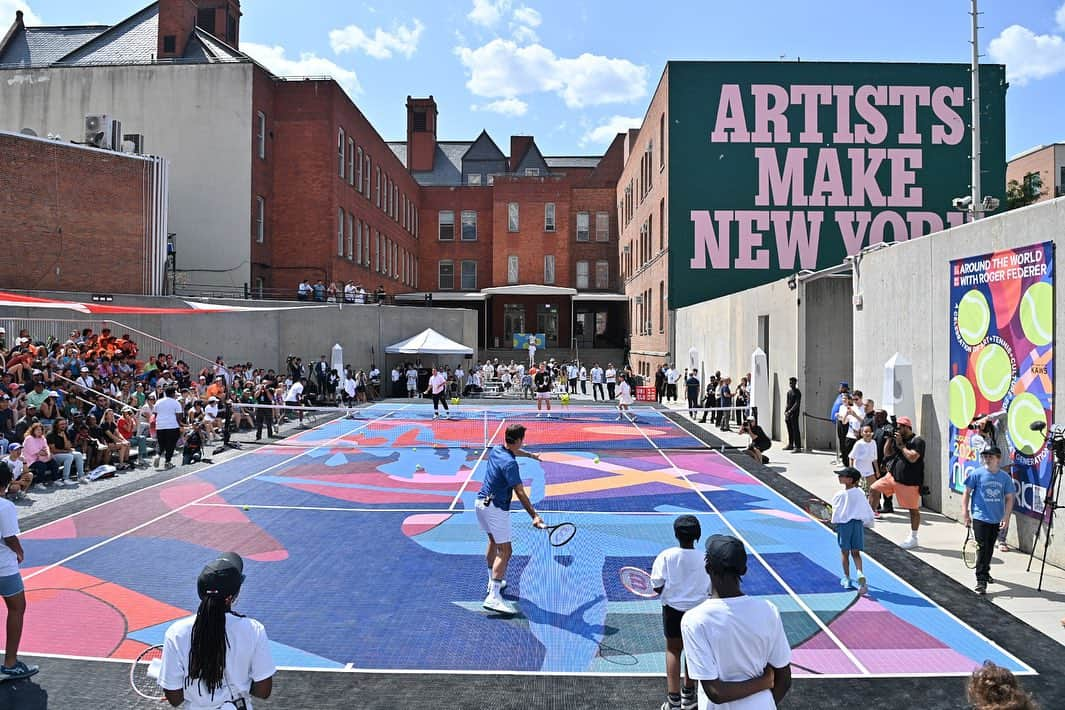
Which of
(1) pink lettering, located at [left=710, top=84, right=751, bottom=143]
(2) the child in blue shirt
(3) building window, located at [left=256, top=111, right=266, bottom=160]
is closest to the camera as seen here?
(2) the child in blue shirt

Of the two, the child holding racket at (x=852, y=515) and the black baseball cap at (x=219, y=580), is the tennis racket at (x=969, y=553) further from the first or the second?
the black baseball cap at (x=219, y=580)

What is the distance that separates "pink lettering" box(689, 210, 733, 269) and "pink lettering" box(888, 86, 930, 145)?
9.11 meters

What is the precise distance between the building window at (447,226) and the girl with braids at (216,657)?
68.4 meters

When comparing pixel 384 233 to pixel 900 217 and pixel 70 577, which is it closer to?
pixel 900 217

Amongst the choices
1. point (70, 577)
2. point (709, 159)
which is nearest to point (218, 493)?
point (70, 577)

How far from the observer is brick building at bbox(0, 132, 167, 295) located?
99.5ft

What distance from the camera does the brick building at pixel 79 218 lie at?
30328 mm

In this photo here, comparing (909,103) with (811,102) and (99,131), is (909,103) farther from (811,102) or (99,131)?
(99,131)

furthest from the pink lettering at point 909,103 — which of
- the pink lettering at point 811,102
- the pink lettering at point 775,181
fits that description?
the pink lettering at point 775,181

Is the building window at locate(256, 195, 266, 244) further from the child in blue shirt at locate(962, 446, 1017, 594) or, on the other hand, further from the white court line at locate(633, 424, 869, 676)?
the child in blue shirt at locate(962, 446, 1017, 594)

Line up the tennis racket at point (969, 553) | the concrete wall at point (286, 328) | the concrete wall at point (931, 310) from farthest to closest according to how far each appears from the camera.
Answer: the concrete wall at point (286, 328), the concrete wall at point (931, 310), the tennis racket at point (969, 553)

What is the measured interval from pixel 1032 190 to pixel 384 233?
5024 cm

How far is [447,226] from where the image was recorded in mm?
71562

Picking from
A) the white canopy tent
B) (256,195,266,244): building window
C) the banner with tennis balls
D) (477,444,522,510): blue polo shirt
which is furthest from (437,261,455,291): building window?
(477,444,522,510): blue polo shirt
